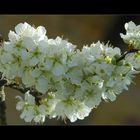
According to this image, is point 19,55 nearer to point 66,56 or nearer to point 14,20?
point 66,56

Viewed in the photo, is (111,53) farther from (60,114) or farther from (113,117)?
(113,117)

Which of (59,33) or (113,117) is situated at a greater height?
(59,33)

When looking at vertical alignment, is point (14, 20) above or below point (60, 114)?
above

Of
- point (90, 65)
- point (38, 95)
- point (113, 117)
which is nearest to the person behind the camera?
point (90, 65)

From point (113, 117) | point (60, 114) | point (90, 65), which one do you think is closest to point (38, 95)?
point (60, 114)

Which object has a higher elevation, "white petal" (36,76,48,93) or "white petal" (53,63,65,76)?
"white petal" (53,63,65,76)

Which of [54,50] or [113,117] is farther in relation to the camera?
[113,117]

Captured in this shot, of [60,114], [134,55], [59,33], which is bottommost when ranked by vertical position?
[60,114]

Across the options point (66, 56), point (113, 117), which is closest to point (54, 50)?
point (66, 56)

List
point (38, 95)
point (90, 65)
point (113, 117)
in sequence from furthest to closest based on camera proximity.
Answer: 1. point (113, 117)
2. point (38, 95)
3. point (90, 65)

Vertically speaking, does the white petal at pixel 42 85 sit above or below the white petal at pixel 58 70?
below
